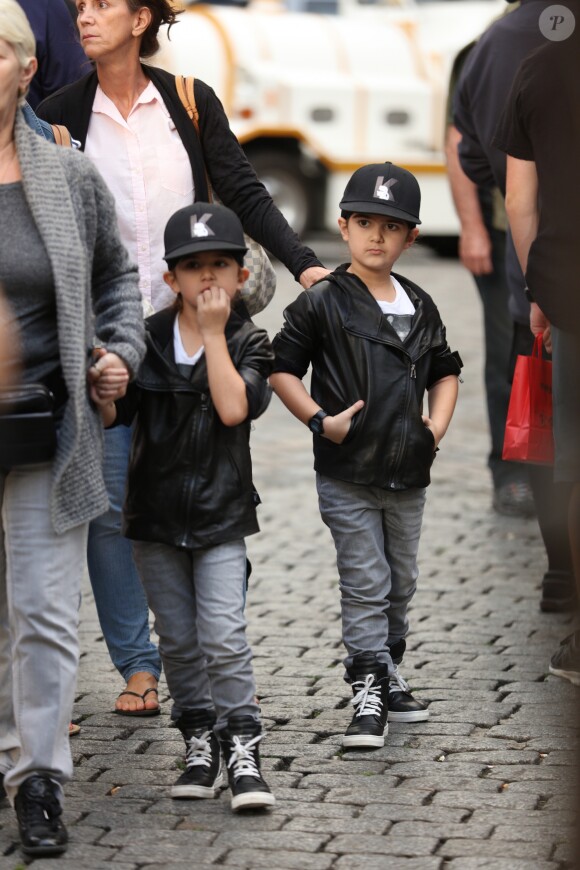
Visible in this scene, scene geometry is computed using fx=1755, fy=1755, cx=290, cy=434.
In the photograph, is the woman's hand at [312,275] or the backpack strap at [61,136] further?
the woman's hand at [312,275]

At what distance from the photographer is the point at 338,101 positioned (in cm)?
1652

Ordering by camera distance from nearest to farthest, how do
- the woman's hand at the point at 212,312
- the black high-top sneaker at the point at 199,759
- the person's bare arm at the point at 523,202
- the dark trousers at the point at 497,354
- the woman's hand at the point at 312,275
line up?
the woman's hand at the point at 212,312
the black high-top sneaker at the point at 199,759
the woman's hand at the point at 312,275
the person's bare arm at the point at 523,202
the dark trousers at the point at 497,354

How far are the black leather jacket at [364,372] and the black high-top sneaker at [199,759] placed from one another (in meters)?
0.78

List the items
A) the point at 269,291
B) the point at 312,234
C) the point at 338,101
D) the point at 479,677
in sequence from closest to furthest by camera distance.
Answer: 1. the point at 269,291
2. the point at 479,677
3. the point at 338,101
4. the point at 312,234

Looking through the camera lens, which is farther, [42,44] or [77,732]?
[42,44]

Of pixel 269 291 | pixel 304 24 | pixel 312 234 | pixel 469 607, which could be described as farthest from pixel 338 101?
pixel 269 291

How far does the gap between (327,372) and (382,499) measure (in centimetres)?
38

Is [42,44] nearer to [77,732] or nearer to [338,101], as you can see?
[77,732]

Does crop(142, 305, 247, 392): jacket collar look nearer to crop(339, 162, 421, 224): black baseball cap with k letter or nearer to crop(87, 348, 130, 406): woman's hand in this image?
crop(87, 348, 130, 406): woman's hand

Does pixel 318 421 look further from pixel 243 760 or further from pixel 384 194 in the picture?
pixel 243 760

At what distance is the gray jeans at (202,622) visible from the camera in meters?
4.28

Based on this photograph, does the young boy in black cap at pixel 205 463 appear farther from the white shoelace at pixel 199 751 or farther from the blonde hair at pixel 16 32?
the blonde hair at pixel 16 32

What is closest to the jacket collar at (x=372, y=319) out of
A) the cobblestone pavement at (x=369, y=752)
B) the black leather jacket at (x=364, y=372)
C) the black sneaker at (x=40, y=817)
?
the black leather jacket at (x=364, y=372)

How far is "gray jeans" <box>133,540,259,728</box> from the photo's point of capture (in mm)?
4277
